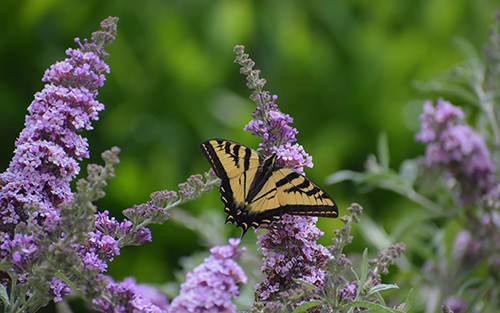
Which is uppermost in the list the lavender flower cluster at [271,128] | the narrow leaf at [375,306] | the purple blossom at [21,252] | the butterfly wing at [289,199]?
the lavender flower cluster at [271,128]

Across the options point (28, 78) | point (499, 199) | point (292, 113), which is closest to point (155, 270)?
point (292, 113)

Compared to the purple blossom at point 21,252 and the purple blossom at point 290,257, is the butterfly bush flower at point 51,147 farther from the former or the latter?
the purple blossom at point 290,257

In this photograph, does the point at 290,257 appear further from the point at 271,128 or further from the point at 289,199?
the point at 271,128

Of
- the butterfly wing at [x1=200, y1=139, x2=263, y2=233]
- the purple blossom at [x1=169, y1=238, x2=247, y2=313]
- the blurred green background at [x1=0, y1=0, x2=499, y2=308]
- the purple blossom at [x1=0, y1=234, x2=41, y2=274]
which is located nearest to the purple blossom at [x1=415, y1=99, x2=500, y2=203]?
the butterfly wing at [x1=200, y1=139, x2=263, y2=233]

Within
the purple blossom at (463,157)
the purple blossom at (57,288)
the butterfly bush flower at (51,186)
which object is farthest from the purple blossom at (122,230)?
the purple blossom at (463,157)

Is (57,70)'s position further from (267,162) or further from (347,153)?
(347,153)

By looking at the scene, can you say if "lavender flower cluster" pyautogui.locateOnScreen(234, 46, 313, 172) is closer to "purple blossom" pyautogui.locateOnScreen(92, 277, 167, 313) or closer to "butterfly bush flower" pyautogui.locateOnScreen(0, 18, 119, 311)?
"butterfly bush flower" pyautogui.locateOnScreen(0, 18, 119, 311)
